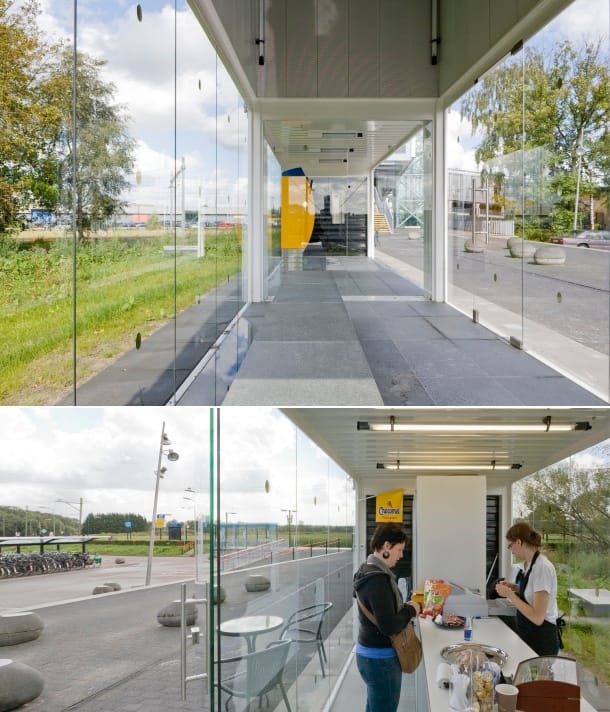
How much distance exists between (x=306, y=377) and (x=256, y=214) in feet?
10.2

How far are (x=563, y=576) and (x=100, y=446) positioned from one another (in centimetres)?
172

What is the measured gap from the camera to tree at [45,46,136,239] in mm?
2662

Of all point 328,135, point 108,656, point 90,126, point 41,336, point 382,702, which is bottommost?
point 382,702

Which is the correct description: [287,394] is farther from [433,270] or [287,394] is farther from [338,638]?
[433,270]

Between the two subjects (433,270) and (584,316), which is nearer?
(584,316)

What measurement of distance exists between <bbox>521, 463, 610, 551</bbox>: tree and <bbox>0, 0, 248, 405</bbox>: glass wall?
1.64 meters

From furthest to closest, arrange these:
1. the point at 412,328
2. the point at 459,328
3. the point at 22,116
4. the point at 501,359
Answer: the point at 459,328 → the point at 412,328 → the point at 501,359 → the point at 22,116

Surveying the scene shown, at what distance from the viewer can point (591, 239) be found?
4508mm

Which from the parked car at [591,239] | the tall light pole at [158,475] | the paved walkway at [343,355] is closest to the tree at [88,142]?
the paved walkway at [343,355]

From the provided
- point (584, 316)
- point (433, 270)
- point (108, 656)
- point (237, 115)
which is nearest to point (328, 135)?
point (237, 115)

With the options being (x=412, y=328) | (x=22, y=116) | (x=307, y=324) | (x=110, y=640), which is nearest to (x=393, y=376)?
(x=412, y=328)

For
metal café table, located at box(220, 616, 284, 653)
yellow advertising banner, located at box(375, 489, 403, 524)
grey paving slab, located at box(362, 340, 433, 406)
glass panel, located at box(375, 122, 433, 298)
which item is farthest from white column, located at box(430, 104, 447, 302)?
metal café table, located at box(220, 616, 284, 653)

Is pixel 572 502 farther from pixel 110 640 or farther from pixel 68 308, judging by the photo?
pixel 68 308

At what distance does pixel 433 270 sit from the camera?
7562 millimetres
